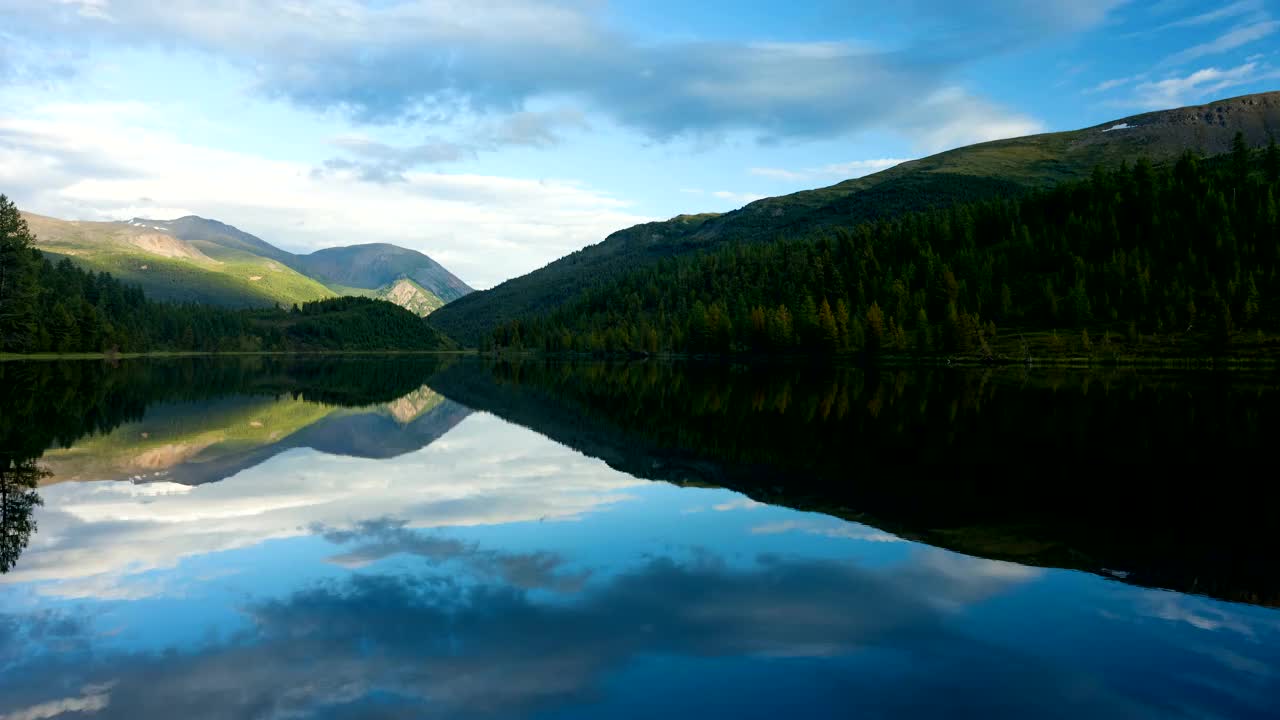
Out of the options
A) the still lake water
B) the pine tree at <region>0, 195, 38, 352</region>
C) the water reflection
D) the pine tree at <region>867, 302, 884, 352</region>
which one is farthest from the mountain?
the pine tree at <region>0, 195, 38, 352</region>

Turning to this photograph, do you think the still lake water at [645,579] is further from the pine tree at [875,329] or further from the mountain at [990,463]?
the pine tree at [875,329]

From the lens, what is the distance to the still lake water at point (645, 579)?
11.2 metres

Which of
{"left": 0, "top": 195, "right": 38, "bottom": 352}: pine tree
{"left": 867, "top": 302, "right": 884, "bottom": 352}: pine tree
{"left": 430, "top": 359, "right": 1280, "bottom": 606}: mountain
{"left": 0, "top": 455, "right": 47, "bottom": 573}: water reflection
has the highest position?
{"left": 0, "top": 195, "right": 38, "bottom": 352}: pine tree

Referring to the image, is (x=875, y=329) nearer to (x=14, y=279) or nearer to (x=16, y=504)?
(x=16, y=504)

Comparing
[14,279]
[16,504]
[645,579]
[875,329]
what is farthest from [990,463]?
[14,279]

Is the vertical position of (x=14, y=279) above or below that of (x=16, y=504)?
above

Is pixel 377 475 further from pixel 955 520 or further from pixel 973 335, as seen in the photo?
pixel 973 335

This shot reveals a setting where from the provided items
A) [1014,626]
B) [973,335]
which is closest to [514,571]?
[1014,626]

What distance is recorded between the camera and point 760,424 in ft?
149

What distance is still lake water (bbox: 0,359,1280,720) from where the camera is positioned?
1117 centimetres

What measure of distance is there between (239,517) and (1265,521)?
29551 mm

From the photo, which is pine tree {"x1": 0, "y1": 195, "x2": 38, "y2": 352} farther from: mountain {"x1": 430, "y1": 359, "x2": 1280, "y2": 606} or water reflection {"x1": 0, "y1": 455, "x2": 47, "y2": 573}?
water reflection {"x1": 0, "y1": 455, "x2": 47, "y2": 573}

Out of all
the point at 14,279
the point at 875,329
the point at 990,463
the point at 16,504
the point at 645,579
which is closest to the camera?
the point at 645,579

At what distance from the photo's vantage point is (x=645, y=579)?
55.1 feet
